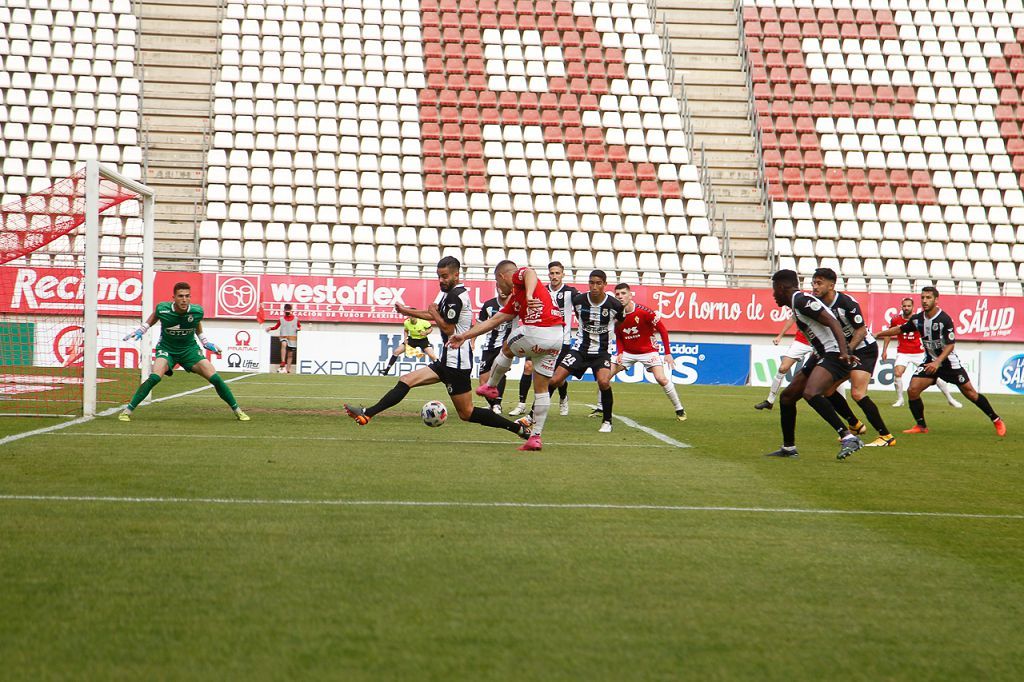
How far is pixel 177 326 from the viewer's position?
13.1m

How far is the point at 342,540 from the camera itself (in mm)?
5676

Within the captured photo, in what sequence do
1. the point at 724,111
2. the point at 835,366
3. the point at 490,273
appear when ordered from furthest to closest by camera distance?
the point at 724,111 → the point at 490,273 → the point at 835,366

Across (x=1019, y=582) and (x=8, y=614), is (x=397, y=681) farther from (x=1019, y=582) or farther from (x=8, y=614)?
(x=1019, y=582)

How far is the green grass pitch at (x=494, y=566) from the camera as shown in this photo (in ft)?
12.3

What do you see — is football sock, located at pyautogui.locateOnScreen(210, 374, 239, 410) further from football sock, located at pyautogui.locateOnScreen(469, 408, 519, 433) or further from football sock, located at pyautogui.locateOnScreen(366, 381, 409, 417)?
football sock, located at pyautogui.locateOnScreen(469, 408, 519, 433)

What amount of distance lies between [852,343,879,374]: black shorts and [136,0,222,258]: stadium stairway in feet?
66.9

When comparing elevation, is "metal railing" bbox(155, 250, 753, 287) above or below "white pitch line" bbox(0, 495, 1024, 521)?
above

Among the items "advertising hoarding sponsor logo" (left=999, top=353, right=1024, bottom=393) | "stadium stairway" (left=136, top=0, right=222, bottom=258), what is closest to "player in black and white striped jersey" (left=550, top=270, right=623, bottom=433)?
"stadium stairway" (left=136, top=0, right=222, bottom=258)

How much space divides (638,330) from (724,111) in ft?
77.3

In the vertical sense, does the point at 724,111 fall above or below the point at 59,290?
above

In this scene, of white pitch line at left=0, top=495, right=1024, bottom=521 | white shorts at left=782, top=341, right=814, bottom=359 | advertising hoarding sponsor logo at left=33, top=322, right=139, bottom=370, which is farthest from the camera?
advertising hoarding sponsor logo at left=33, top=322, right=139, bottom=370

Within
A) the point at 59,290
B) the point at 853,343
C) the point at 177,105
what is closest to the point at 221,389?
the point at 853,343

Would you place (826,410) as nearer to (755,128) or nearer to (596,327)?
(596,327)

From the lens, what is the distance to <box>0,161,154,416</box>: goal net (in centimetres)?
1309
